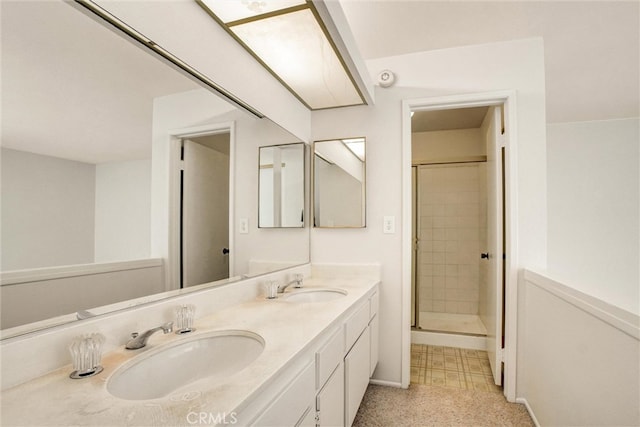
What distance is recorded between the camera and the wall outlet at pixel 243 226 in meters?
1.66

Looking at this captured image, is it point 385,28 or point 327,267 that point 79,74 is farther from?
point 327,267

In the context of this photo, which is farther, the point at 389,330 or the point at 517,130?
the point at 389,330

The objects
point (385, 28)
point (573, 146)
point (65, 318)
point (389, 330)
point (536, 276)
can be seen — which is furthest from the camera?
point (573, 146)

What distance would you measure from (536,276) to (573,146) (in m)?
2.52

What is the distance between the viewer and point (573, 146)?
11.4ft

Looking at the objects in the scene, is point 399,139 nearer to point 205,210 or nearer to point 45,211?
point 205,210

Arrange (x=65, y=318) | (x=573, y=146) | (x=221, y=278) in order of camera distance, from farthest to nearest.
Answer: (x=573, y=146) → (x=221, y=278) → (x=65, y=318)

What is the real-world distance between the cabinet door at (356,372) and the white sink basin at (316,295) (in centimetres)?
26

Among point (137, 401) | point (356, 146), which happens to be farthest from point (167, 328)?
point (356, 146)

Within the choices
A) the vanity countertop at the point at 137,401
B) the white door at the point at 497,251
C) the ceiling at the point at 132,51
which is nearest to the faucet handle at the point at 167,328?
the vanity countertop at the point at 137,401

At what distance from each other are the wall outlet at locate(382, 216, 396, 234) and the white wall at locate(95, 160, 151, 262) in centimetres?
156

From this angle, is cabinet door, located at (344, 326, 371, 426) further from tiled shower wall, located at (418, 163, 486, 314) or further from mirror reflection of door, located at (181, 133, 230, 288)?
tiled shower wall, located at (418, 163, 486, 314)

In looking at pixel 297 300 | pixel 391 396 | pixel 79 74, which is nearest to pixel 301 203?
pixel 297 300

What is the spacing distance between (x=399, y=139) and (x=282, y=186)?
89cm
